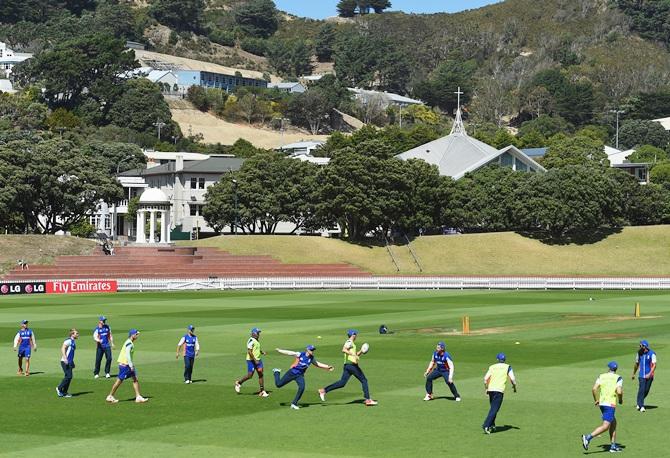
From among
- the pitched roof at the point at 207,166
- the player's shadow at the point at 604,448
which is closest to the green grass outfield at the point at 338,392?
the player's shadow at the point at 604,448

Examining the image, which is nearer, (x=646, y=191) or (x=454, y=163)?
(x=646, y=191)

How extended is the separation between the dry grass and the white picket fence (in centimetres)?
1630

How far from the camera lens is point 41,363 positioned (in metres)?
44.7

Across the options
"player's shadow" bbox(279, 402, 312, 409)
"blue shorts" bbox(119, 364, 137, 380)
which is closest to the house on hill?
"player's shadow" bbox(279, 402, 312, 409)

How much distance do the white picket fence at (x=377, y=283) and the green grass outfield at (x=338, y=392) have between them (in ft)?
74.3

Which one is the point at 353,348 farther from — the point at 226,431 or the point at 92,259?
the point at 92,259

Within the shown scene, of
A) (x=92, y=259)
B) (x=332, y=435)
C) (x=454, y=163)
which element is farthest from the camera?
(x=454, y=163)

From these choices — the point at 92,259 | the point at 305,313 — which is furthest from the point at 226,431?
the point at 92,259

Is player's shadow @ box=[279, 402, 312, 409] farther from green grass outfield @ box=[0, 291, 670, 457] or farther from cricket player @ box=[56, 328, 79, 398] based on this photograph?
cricket player @ box=[56, 328, 79, 398]

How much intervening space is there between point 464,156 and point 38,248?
63245 mm

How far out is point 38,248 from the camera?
109 m

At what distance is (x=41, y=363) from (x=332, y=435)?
59.5ft

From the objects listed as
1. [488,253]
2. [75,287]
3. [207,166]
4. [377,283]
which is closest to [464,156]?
[207,166]

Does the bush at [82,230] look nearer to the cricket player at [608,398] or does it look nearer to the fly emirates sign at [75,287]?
the fly emirates sign at [75,287]
